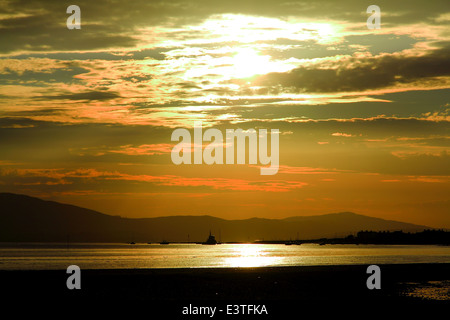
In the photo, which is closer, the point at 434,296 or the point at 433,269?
the point at 434,296

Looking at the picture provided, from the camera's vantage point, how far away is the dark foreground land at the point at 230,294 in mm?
44094

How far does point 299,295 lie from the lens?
53.3 meters

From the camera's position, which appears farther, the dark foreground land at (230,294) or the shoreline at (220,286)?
the shoreline at (220,286)

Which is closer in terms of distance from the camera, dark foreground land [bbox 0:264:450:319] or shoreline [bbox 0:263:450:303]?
dark foreground land [bbox 0:264:450:319]

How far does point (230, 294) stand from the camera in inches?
2087

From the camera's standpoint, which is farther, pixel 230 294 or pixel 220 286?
pixel 220 286

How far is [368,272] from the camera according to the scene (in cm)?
8162

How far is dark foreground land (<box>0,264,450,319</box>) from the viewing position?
145 ft
